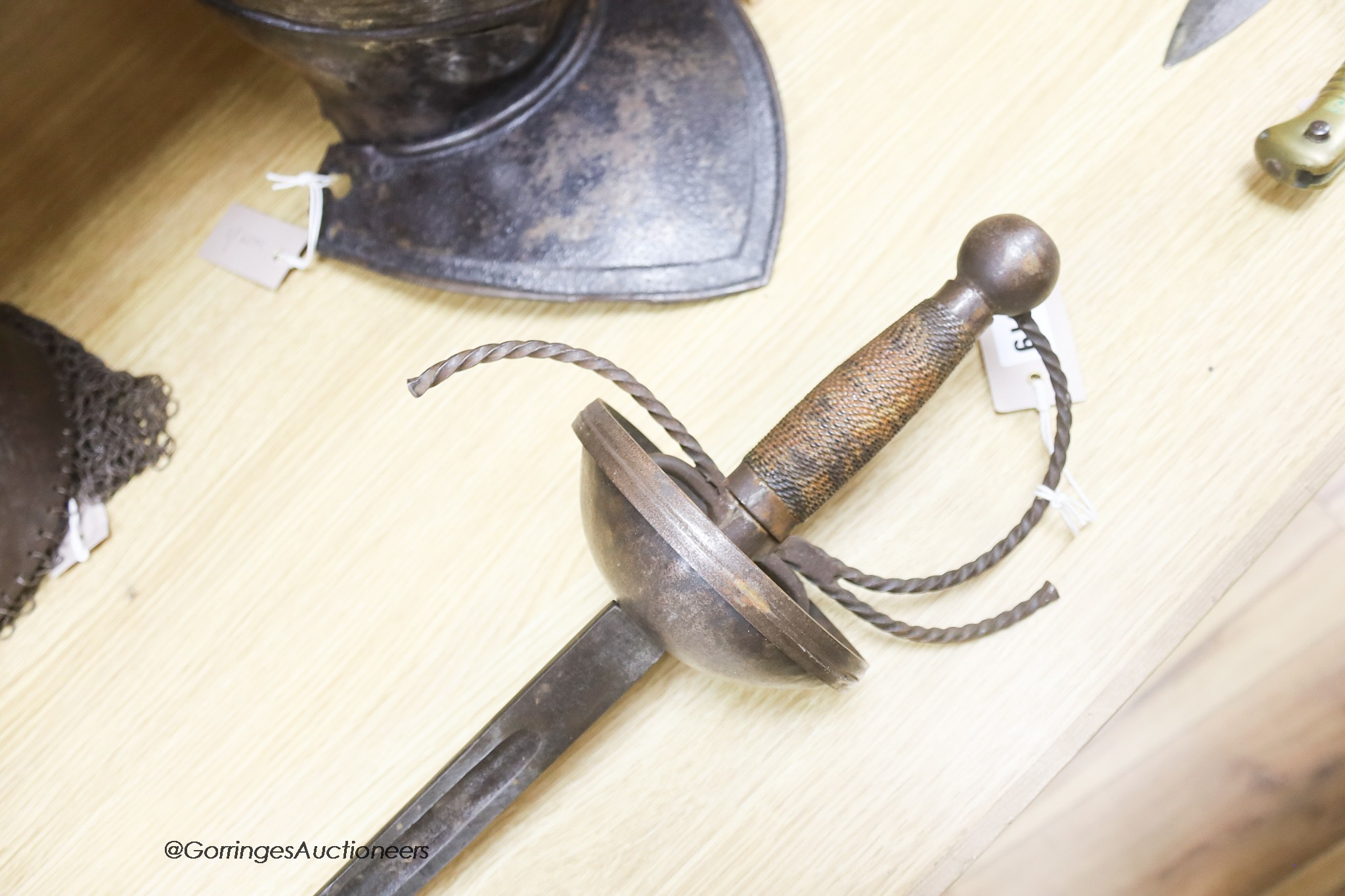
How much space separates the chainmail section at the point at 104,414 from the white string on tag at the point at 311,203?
0.19 meters

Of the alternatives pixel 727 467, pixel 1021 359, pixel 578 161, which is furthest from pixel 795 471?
pixel 578 161

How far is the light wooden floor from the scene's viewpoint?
0.98m

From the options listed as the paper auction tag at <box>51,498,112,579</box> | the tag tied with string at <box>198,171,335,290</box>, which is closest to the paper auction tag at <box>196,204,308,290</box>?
the tag tied with string at <box>198,171,335,290</box>

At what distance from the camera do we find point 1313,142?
2.71 feet

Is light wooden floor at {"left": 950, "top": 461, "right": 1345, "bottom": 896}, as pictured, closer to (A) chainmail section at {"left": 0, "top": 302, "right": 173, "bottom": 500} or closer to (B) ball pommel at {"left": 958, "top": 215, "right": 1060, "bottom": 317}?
(B) ball pommel at {"left": 958, "top": 215, "right": 1060, "bottom": 317}

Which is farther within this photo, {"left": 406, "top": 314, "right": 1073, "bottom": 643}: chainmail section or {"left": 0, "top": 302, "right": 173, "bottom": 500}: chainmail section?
{"left": 0, "top": 302, "right": 173, "bottom": 500}: chainmail section

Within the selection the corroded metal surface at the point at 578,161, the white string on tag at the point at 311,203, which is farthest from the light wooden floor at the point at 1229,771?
the white string on tag at the point at 311,203

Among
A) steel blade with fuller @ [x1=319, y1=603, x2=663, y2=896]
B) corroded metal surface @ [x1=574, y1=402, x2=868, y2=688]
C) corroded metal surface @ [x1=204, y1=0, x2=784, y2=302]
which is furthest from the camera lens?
corroded metal surface @ [x1=204, y1=0, x2=784, y2=302]

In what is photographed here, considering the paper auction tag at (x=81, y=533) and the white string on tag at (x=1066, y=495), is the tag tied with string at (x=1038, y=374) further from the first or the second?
the paper auction tag at (x=81, y=533)

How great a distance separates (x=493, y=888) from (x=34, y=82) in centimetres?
101

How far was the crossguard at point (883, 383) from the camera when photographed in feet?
2.26

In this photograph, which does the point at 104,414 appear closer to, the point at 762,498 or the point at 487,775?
the point at 487,775

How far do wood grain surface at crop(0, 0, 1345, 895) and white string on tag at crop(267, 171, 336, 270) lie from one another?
22 mm

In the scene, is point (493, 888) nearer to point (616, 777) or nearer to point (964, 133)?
point (616, 777)
